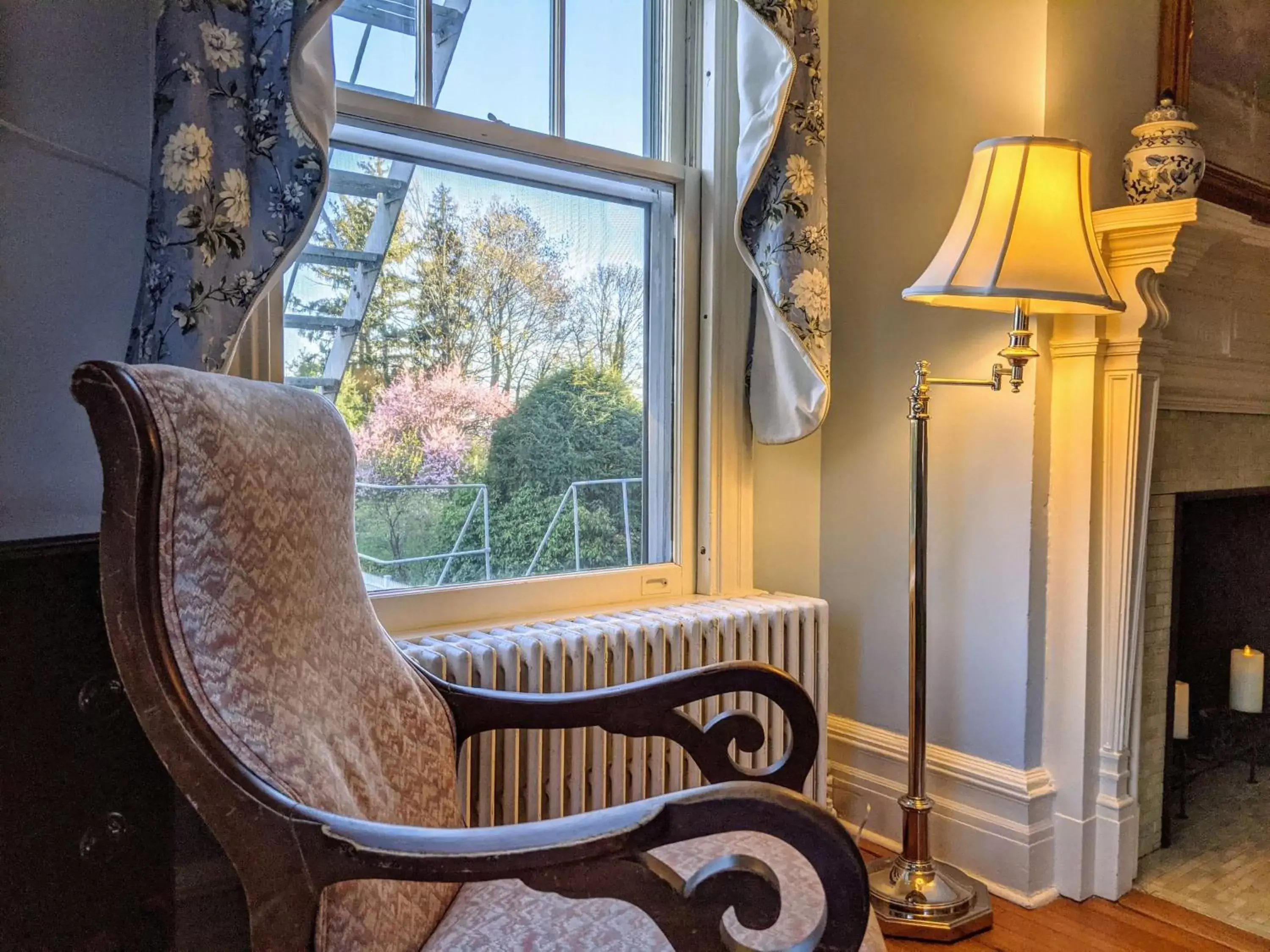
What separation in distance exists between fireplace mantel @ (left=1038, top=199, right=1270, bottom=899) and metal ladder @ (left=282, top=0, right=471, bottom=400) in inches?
51.3

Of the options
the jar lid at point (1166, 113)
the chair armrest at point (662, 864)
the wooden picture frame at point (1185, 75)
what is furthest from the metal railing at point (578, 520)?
the wooden picture frame at point (1185, 75)

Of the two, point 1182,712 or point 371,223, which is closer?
point 371,223

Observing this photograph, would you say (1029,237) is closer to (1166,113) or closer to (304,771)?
(1166,113)

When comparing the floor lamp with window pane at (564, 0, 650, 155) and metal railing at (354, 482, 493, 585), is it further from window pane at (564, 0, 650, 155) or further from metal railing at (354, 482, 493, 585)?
metal railing at (354, 482, 493, 585)

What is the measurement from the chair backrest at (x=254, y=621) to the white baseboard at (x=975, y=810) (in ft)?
4.21

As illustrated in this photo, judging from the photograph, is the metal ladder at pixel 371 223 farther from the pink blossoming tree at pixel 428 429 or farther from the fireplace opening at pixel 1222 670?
the fireplace opening at pixel 1222 670

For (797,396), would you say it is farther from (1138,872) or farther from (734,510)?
(1138,872)

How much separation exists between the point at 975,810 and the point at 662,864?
1.41 meters

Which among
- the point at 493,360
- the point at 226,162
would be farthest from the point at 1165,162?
the point at 226,162

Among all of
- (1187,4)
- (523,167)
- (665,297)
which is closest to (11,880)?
(523,167)

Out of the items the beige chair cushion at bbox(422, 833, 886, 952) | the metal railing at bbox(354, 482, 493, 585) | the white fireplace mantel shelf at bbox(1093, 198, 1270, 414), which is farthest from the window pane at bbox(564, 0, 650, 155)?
the beige chair cushion at bbox(422, 833, 886, 952)

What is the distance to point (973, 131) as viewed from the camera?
6.13ft

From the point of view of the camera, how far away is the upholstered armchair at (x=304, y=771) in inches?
27.7

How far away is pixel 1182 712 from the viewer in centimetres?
229
